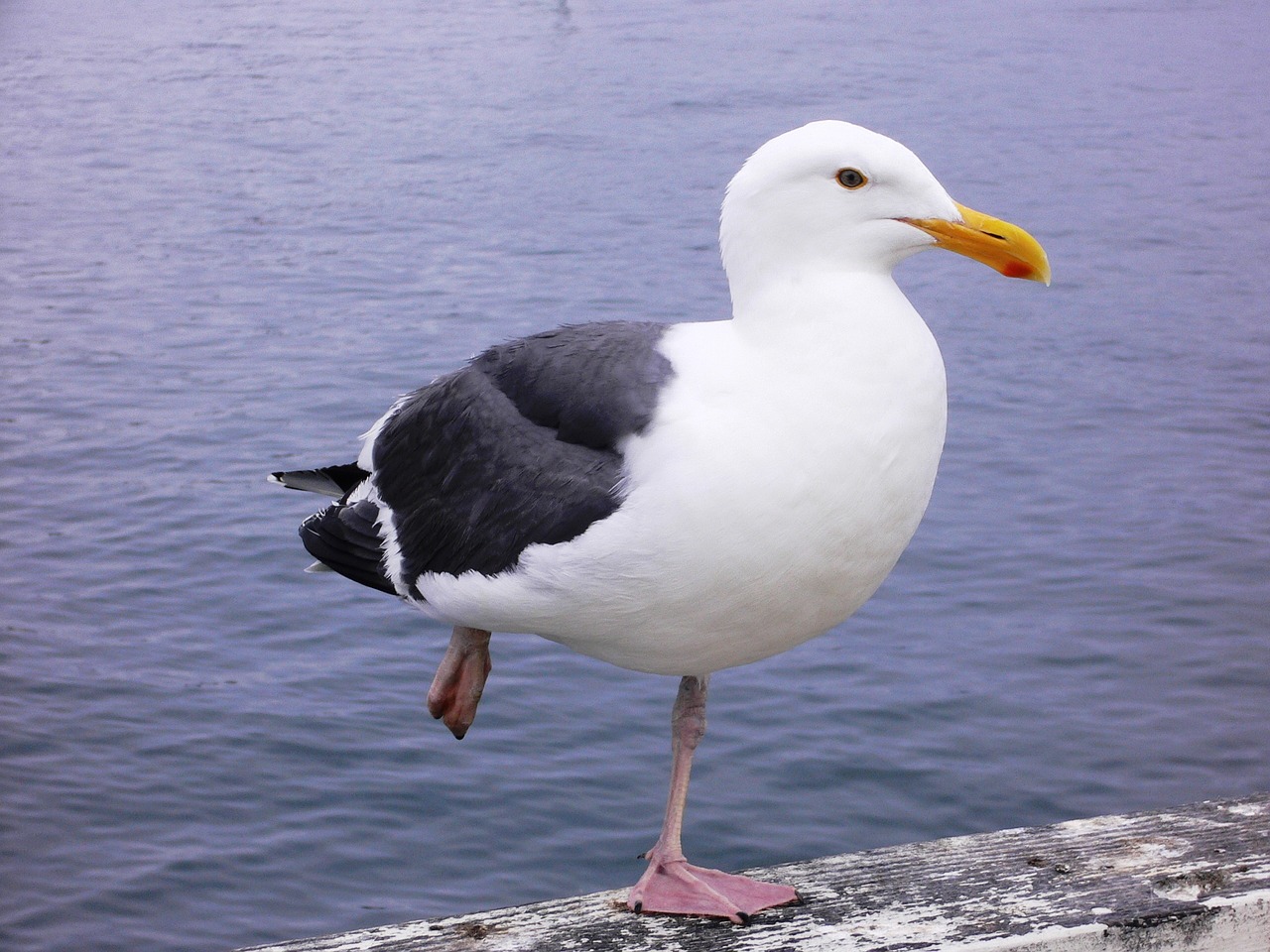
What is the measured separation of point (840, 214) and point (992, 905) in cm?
145

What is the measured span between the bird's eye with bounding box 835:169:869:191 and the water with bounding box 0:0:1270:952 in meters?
4.58

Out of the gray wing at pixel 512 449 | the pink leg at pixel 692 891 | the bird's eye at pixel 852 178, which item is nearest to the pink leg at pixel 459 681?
the gray wing at pixel 512 449

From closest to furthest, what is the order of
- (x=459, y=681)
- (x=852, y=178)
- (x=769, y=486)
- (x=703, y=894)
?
(x=769, y=486)
(x=852, y=178)
(x=703, y=894)
(x=459, y=681)

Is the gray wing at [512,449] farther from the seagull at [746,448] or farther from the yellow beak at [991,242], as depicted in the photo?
the yellow beak at [991,242]

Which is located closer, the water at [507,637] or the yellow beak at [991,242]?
the yellow beak at [991,242]

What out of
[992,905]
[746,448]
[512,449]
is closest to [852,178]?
[746,448]

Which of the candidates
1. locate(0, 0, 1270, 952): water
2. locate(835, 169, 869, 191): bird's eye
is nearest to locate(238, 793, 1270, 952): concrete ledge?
locate(835, 169, 869, 191): bird's eye

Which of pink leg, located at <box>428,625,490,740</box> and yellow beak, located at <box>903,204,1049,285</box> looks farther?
pink leg, located at <box>428,625,490,740</box>

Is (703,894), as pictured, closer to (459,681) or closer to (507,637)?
(459,681)

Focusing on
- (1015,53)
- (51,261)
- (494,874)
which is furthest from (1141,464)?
(1015,53)

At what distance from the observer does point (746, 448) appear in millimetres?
3195

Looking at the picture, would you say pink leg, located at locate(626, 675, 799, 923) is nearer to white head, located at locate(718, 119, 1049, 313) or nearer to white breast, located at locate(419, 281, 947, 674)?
white breast, located at locate(419, 281, 947, 674)

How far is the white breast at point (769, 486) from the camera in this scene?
3.19 metres

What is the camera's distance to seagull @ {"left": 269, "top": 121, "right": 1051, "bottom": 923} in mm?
3201
